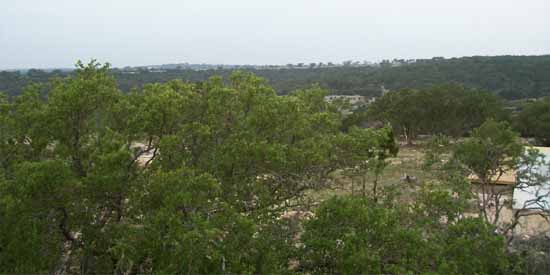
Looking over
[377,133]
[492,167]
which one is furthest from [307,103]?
[492,167]

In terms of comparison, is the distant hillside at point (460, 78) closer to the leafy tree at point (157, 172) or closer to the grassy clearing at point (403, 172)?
the grassy clearing at point (403, 172)

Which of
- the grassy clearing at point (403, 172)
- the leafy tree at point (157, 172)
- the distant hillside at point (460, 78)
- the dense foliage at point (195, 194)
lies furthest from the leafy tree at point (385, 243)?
the distant hillside at point (460, 78)

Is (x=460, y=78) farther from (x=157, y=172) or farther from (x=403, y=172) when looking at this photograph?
(x=157, y=172)

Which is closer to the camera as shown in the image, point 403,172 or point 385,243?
point 385,243

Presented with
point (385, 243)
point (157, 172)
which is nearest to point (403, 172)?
point (385, 243)

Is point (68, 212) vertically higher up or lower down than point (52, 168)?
lower down

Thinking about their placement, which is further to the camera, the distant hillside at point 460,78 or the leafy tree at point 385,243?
the distant hillside at point 460,78

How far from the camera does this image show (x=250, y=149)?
5.70m

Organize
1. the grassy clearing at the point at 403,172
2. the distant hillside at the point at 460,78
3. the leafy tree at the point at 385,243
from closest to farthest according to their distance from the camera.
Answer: the leafy tree at the point at 385,243
the grassy clearing at the point at 403,172
the distant hillside at the point at 460,78

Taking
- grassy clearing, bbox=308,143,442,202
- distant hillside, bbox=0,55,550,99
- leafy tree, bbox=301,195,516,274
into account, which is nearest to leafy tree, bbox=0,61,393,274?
leafy tree, bbox=301,195,516,274

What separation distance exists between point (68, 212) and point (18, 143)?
165 cm

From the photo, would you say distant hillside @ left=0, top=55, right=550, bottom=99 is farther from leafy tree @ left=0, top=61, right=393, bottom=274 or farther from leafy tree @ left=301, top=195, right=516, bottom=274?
leafy tree @ left=301, top=195, right=516, bottom=274

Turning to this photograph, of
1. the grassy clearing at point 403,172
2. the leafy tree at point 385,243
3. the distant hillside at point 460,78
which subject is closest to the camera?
the leafy tree at point 385,243

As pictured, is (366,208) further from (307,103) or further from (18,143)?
(18,143)
